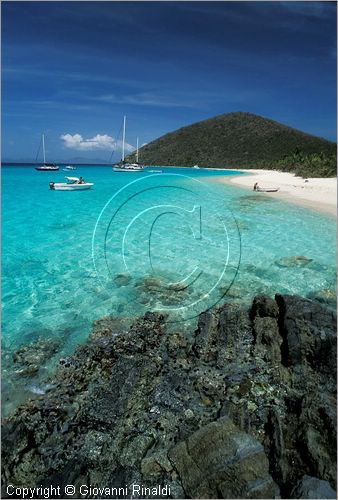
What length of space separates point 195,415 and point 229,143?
128 m

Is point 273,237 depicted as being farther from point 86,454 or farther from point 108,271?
point 86,454

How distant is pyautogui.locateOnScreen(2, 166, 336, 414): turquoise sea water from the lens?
28.0ft

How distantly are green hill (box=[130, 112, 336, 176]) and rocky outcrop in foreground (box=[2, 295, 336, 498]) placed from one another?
9720 cm

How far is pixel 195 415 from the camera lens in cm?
489

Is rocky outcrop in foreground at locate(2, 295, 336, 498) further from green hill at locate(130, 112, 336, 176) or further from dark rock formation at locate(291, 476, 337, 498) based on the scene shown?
green hill at locate(130, 112, 336, 176)

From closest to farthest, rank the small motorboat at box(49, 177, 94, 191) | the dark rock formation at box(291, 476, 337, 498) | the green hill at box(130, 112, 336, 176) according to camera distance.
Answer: the dark rock formation at box(291, 476, 337, 498) < the small motorboat at box(49, 177, 94, 191) < the green hill at box(130, 112, 336, 176)

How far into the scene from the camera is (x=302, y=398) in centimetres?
487

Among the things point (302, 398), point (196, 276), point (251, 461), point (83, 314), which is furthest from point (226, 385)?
point (196, 276)

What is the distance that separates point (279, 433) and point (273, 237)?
13612 millimetres

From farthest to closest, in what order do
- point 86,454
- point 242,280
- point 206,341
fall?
point 242,280, point 206,341, point 86,454

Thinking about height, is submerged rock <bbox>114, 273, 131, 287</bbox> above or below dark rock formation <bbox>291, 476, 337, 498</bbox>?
above

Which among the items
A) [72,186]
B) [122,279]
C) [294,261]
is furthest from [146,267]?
[72,186]

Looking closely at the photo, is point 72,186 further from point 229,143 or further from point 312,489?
point 229,143

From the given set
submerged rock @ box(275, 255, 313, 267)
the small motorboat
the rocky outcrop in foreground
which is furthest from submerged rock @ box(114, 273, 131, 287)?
the small motorboat
